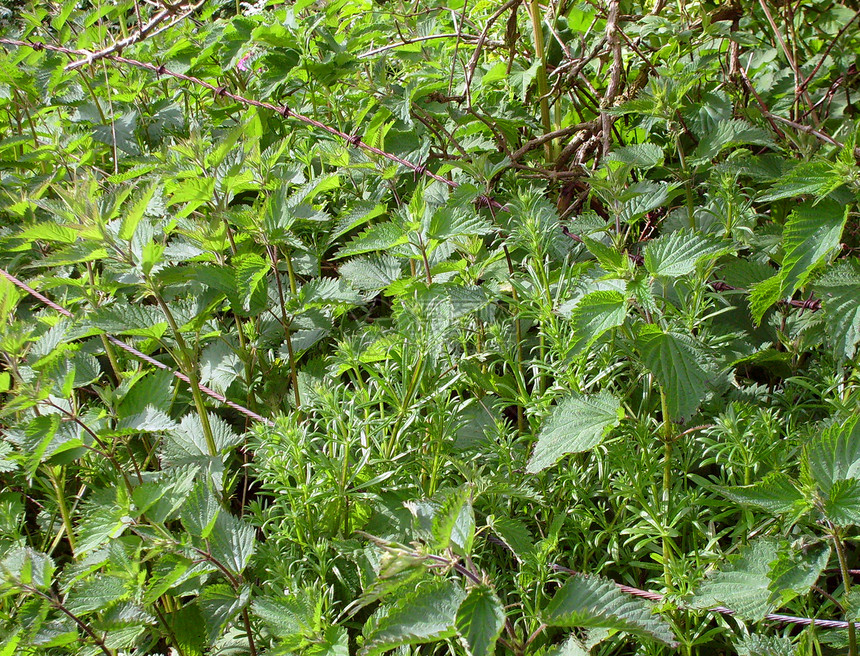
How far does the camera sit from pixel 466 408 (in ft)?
4.63

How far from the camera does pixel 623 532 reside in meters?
1.12

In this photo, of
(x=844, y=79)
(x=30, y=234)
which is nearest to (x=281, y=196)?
(x=30, y=234)

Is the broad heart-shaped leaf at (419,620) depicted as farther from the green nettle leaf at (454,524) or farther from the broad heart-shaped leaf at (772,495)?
the broad heart-shaped leaf at (772,495)

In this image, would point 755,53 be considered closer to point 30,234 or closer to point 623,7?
point 623,7

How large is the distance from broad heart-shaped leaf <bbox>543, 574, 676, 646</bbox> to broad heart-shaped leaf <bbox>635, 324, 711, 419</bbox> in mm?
262

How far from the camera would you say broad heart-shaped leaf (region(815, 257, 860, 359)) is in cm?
112

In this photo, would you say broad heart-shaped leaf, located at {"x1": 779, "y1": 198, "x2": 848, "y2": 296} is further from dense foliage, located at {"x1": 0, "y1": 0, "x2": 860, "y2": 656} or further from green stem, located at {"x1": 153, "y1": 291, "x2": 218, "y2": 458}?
green stem, located at {"x1": 153, "y1": 291, "x2": 218, "y2": 458}

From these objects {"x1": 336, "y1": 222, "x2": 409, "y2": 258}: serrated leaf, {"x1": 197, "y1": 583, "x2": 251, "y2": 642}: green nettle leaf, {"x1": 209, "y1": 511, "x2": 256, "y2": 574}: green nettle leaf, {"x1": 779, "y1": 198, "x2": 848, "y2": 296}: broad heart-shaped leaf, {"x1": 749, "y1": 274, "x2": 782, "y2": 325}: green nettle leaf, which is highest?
{"x1": 336, "y1": 222, "x2": 409, "y2": 258}: serrated leaf

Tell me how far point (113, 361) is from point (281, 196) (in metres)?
0.59

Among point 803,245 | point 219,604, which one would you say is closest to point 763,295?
point 803,245

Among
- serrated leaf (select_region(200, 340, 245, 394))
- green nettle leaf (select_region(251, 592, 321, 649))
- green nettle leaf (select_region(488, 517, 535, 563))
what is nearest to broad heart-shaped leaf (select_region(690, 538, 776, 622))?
green nettle leaf (select_region(488, 517, 535, 563))

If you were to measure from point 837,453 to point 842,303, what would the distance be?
34 centimetres

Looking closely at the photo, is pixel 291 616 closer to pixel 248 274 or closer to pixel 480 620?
pixel 480 620

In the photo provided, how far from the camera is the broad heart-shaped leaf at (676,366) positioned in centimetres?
102
